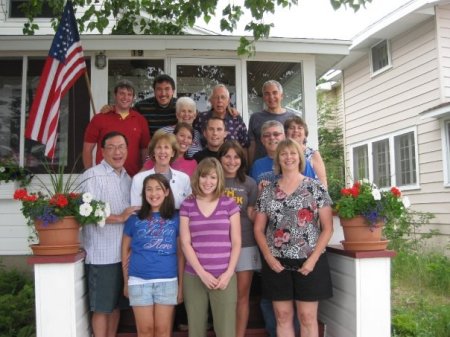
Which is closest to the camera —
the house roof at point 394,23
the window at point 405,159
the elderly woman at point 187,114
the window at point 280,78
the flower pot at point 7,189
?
the elderly woman at point 187,114

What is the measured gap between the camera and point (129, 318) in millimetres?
3785

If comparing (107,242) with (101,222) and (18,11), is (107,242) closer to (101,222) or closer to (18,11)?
(101,222)

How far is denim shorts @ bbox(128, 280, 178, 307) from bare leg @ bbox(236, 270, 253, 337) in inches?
19.7

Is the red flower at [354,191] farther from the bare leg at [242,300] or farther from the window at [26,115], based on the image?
the window at [26,115]

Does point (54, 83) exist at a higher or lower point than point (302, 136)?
higher

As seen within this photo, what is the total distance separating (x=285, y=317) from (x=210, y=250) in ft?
2.32

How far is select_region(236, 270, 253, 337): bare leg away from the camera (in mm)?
3363

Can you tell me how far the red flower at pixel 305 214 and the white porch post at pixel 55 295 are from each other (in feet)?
5.05

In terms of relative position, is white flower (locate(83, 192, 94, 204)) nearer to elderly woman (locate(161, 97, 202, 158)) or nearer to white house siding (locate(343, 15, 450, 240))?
elderly woman (locate(161, 97, 202, 158))

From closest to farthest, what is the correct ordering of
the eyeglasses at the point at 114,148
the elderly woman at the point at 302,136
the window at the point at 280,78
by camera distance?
the eyeglasses at the point at 114,148 → the elderly woman at the point at 302,136 → the window at the point at 280,78

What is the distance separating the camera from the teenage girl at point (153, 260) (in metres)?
3.11

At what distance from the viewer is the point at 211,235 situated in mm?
3119

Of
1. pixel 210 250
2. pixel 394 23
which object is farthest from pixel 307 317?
pixel 394 23

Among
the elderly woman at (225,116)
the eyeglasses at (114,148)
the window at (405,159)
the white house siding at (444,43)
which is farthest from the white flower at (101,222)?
the window at (405,159)
